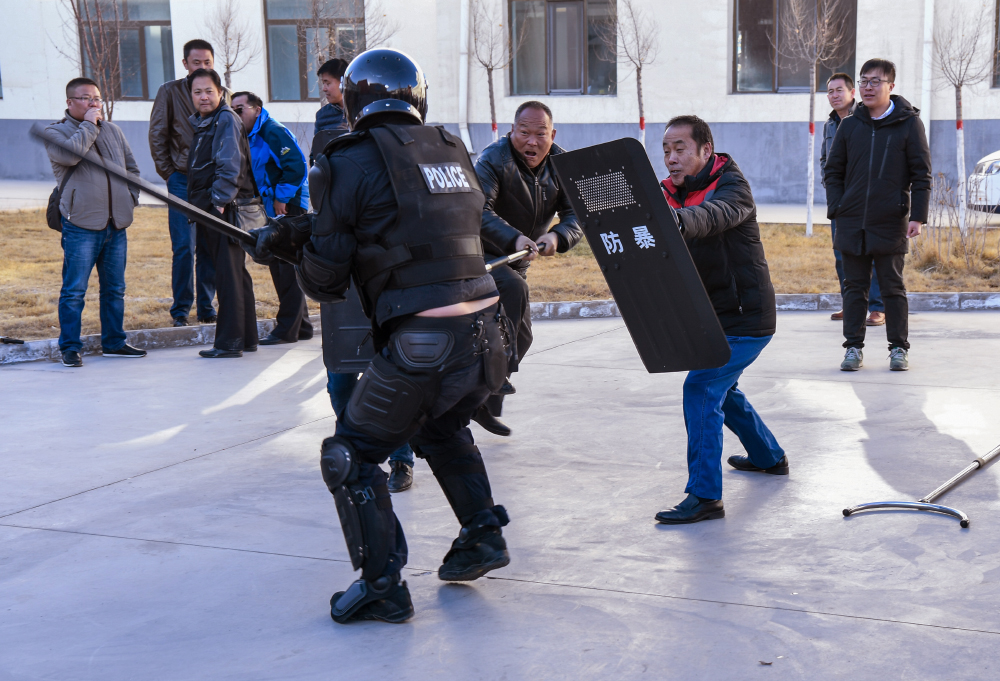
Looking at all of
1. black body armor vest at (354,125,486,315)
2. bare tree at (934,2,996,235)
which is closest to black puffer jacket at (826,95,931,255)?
black body armor vest at (354,125,486,315)

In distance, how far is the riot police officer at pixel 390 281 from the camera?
3389mm

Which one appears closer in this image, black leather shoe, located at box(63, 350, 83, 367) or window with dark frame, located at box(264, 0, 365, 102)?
black leather shoe, located at box(63, 350, 83, 367)

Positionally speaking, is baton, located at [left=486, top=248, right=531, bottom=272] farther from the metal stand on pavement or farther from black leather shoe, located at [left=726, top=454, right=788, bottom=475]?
the metal stand on pavement

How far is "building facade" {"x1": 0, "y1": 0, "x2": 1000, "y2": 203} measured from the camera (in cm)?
1994

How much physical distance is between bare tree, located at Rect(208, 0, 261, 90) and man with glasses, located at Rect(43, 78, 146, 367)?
46.7 feet

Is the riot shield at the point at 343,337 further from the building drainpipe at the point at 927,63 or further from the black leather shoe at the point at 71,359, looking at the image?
the building drainpipe at the point at 927,63

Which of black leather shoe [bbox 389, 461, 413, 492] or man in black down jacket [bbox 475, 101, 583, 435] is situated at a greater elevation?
man in black down jacket [bbox 475, 101, 583, 435]

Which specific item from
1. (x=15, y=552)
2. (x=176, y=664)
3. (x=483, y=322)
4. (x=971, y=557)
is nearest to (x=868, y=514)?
(x=971, y=557)

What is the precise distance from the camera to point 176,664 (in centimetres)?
319

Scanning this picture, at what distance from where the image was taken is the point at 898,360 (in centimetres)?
737

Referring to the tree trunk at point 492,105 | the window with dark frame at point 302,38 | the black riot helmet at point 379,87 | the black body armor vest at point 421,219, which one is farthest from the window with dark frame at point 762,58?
the black body armor vest at point 421,219

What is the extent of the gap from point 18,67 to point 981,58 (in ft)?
63.0

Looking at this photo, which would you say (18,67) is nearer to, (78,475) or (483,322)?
(78,475)

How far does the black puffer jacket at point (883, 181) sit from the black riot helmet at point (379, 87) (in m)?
4.75
